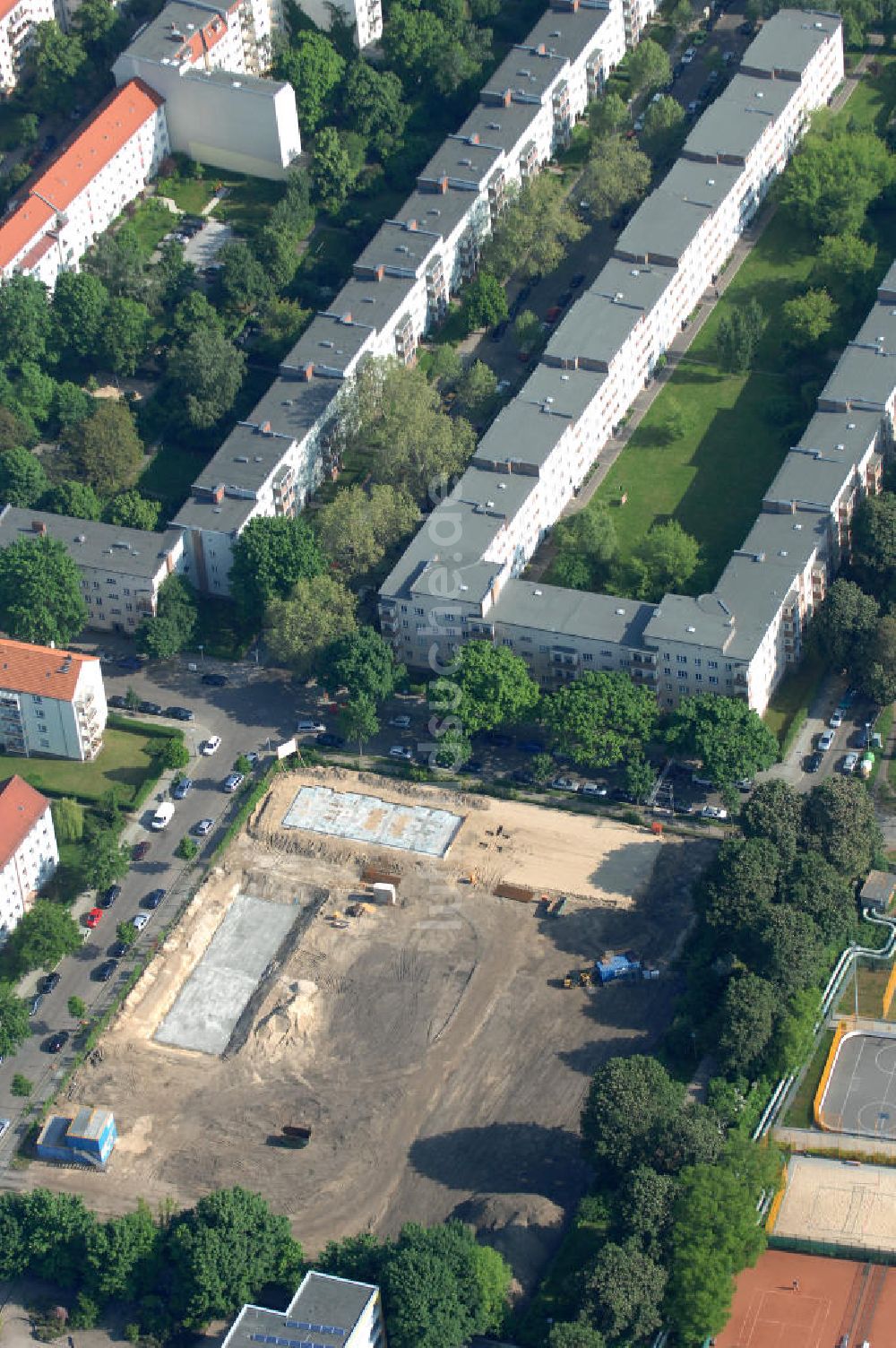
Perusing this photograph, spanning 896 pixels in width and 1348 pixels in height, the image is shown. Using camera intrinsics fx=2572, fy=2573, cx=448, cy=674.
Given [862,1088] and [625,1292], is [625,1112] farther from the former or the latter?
[862,1088]

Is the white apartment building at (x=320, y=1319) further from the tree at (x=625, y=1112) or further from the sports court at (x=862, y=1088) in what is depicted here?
the sports court at (x=862, y=1088)

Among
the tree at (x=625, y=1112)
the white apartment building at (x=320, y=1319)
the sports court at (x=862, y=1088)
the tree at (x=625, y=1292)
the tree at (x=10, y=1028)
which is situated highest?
the sports court at (x=862, y=1088)

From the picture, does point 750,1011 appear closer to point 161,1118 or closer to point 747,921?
point 747,921

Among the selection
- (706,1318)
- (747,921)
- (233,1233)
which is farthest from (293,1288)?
(747,921)

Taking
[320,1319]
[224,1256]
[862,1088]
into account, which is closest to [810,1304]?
[862,1088]

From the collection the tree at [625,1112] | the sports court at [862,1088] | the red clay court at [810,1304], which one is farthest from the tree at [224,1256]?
the sports court at [862,1088]

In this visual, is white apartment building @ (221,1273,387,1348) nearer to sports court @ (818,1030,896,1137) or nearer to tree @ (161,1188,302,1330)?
tree @ (161,1188,302,1330)
